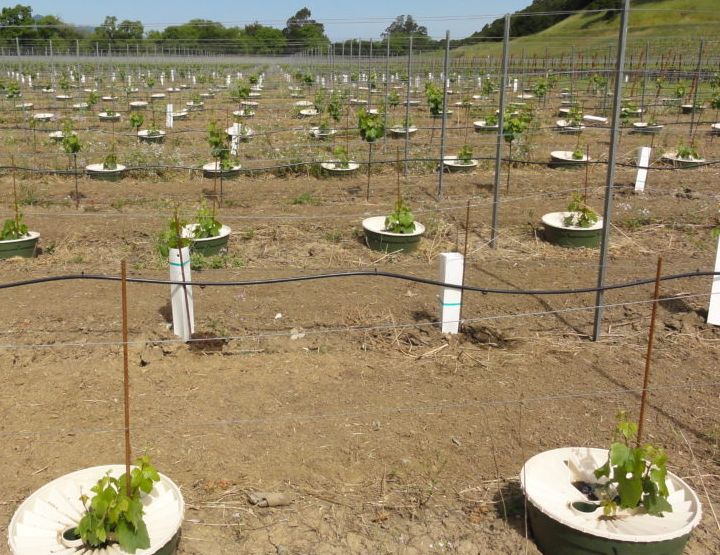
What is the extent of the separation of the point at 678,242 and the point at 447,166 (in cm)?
479

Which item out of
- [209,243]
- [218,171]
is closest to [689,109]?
[218,171]

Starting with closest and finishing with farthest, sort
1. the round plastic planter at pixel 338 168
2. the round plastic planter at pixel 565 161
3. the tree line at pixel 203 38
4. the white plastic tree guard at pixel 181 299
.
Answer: the white plastic tree guard at pixel 181 299 → the round plastic planter at pixel 338 168 → the round plastic planter at pixel 565 161 → the tree line at pixel 203 38

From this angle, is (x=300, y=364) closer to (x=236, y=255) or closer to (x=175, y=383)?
(x=175, y=383)

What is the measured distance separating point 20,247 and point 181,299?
3.00 meters

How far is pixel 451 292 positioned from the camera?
5.35m

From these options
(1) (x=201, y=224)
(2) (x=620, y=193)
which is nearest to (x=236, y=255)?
(1) (x=201, y=224)

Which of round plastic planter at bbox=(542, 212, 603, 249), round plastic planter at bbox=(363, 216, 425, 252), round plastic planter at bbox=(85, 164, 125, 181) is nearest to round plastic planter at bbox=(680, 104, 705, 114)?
round plastic planter at bbox=(542, 212, 603, 249)

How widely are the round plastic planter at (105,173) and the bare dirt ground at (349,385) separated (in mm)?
3459

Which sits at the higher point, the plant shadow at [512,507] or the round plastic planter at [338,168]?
the round plastic planter at [338,168]

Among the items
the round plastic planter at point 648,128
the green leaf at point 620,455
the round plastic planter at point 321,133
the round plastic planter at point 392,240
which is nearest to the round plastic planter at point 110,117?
the round plastic planter at point 321,133

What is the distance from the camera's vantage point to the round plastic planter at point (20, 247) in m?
7.21

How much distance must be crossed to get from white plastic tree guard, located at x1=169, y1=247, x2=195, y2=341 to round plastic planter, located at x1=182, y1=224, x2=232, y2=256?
1.90 m

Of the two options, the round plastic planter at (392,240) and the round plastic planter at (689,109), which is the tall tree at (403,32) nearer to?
the round plastic planter at (392,240)

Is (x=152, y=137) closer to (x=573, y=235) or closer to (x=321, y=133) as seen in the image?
(x=321, y=133)
